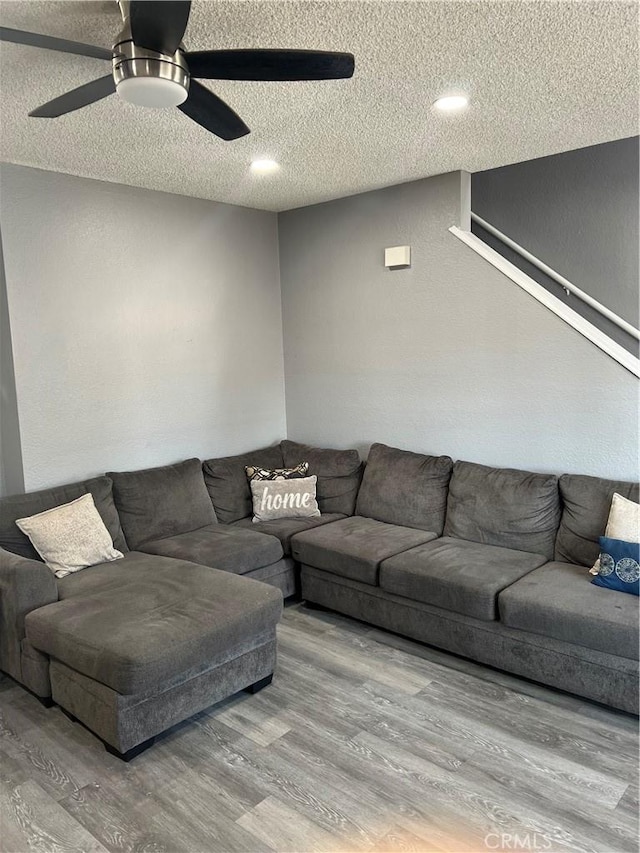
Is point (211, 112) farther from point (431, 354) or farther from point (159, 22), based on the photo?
point (431, 354)

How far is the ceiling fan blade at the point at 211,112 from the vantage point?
199cm

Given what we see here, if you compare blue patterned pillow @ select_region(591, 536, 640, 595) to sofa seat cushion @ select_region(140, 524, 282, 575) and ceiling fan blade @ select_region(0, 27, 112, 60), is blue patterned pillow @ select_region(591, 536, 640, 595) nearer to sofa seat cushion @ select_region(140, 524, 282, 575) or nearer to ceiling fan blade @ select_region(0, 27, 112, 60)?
sofa seat cushion @ select_region(140, 524, 282, 575)

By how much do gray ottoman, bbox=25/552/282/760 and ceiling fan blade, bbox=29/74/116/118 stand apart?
1.94m

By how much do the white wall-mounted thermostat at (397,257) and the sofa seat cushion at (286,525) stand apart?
1714 millimetres

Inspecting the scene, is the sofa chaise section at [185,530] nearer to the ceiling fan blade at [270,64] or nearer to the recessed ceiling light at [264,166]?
the recessed ceiling light at [264,166]

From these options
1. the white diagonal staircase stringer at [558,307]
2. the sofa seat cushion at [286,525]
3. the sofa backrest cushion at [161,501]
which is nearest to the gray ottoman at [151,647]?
the sofa backrest cushion at [161,501]

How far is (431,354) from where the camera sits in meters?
4.09

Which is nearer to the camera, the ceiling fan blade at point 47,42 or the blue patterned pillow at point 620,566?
the ceiling fan blade at point 47,42

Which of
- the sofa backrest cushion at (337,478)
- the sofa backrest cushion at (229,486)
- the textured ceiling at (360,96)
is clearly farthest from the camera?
the sofa backrest cushion at (337,478)

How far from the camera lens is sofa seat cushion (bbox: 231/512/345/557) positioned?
3873mm

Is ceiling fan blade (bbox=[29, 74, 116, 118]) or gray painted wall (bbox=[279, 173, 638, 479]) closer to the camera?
ceiling fan blade (bbox=[29, 74, 116, 118])

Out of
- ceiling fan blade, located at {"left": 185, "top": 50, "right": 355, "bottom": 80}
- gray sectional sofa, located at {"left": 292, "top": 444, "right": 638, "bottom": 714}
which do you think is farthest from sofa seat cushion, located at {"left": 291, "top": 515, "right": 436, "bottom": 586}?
ceiling fan blade, located at {"left": 185, "top": 50, "right": 355, "bottom": 80}

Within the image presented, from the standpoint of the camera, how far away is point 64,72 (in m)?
2.23

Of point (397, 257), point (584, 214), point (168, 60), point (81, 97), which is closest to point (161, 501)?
point (397, 257)
